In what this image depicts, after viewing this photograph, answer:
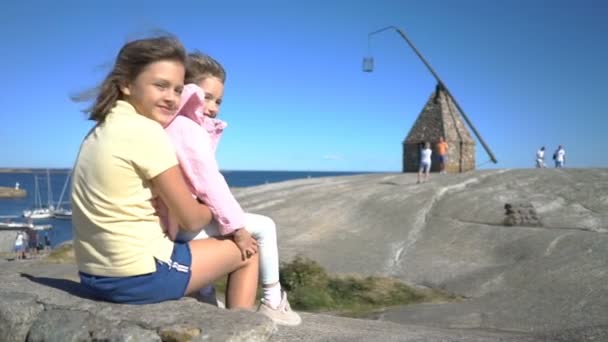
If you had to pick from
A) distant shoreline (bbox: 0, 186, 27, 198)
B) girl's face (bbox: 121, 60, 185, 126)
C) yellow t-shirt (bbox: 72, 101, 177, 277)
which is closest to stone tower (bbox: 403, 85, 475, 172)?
girl's face (bbox: 121, 60, 185, 126)

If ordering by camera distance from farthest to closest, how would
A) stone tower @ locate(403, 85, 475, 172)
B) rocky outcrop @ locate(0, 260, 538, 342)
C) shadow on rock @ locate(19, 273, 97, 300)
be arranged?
stone tower @ locate(403, 85, 475, 172) → shadow on rock @ locate(19, 273, 97, 300) → rocky outcrop @ locate(0, 260, 538, 342)

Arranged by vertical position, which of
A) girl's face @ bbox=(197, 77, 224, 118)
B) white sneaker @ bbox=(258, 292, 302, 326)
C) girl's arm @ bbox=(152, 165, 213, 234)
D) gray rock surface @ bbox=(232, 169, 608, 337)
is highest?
girl's face @ bbox=(197, 77, 224, 118)

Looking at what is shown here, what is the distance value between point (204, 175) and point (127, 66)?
2.54 ft

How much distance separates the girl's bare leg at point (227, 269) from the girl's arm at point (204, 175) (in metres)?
0.12

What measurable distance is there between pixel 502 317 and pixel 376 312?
2079 millimetres

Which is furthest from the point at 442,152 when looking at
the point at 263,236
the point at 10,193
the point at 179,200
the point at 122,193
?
the point at 10,193

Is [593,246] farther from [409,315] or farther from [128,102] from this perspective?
[128,102]

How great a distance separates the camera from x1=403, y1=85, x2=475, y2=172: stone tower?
25859mm

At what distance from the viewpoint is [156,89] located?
3.32 metres

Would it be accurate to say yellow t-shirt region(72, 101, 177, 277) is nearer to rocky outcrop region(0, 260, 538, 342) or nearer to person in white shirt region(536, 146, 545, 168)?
rocky outcrop region(0, 260, 538, 342)

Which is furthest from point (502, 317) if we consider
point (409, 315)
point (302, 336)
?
point (302, 336)

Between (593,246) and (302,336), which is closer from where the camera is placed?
(302,336)

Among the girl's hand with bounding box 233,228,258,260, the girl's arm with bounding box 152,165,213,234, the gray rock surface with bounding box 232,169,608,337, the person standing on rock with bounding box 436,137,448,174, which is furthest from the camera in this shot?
the person standing on rock with bounding box 436,137,448,174

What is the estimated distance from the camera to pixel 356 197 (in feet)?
64.1
